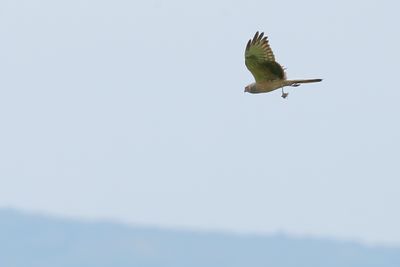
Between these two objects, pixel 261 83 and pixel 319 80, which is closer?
pixel 319 80

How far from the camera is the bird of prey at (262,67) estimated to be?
31.8m

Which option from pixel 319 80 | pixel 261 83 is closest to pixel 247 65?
pixel 261 83

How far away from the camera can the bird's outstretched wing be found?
3186cm

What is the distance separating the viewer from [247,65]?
32.3m

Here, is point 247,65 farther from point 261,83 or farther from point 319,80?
point 319,80

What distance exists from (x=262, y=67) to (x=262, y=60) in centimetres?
20

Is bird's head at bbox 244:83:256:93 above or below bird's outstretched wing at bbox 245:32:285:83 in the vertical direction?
below

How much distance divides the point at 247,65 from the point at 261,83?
46cm

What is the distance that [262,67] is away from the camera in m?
32.1

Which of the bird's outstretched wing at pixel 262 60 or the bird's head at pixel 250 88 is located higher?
the bird's outstretched wing at pixel 262 60

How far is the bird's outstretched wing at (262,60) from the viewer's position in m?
31.9

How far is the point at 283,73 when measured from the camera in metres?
31.6

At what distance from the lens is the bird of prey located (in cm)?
3178

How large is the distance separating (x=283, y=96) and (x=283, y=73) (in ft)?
2.33
